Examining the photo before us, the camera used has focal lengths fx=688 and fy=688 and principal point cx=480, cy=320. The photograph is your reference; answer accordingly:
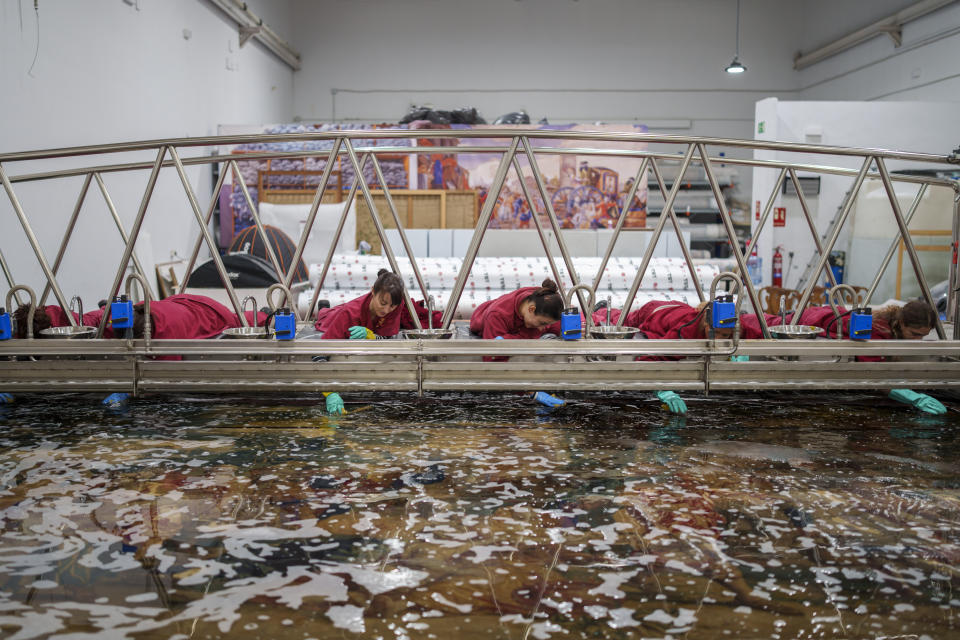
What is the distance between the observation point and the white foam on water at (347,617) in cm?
130

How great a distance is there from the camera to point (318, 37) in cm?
1093

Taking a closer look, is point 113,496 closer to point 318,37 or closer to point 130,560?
point 130,560

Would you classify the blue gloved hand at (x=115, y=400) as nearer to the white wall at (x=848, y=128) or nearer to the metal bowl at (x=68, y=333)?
the metal bowl at (x=68, y=333)

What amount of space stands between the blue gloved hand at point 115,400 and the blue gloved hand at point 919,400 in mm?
3247

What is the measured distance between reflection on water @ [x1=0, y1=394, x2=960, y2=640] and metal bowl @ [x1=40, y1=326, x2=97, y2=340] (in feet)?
1.20

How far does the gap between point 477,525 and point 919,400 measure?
6.92 ft

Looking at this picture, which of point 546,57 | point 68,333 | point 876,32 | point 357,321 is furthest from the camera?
point 546,57

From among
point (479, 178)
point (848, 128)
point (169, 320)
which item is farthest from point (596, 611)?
point (848, 128)

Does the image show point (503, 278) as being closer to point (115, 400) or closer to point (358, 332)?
point (358, 332)

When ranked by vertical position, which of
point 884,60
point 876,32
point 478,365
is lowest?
point 478,365

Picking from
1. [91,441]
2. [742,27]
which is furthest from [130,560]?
[742,27]

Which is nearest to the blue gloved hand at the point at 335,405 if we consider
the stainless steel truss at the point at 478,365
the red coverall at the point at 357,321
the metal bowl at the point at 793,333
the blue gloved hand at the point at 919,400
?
the stainless steel truss at the point at 478,365

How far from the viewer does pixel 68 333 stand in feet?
9.62

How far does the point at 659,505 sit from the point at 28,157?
111 inches
